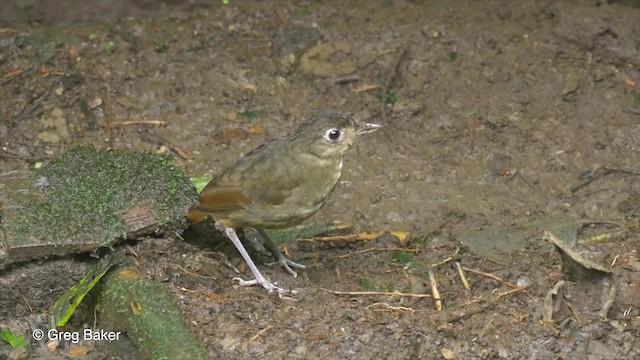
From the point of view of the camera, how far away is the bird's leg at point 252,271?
483 centimetres

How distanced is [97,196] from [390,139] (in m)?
2.47

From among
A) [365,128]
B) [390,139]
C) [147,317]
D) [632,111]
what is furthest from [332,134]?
[632,111]

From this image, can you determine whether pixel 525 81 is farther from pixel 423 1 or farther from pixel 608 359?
pixel 608 359

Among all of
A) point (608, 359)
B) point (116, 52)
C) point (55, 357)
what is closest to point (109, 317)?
point (55, 357)

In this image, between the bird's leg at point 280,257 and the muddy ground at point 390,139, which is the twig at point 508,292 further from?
the bird's leg at point 280,257

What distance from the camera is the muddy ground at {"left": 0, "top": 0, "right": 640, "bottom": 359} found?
457 cm

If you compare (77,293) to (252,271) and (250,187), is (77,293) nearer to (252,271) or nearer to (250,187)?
(252,271)

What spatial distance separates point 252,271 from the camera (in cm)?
497

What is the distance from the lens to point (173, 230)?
15.9ft

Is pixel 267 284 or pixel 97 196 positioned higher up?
pixel 97 196

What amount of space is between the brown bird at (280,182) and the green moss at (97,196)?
162 mm

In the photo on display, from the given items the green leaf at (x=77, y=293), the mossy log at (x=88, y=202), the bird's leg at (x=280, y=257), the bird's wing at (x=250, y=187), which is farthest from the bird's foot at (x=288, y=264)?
the green leaf at (x=77, y=293)

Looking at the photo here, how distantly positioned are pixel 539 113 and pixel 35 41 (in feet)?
12.2

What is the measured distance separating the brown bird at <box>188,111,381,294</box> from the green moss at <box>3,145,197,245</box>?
162 millimetres
